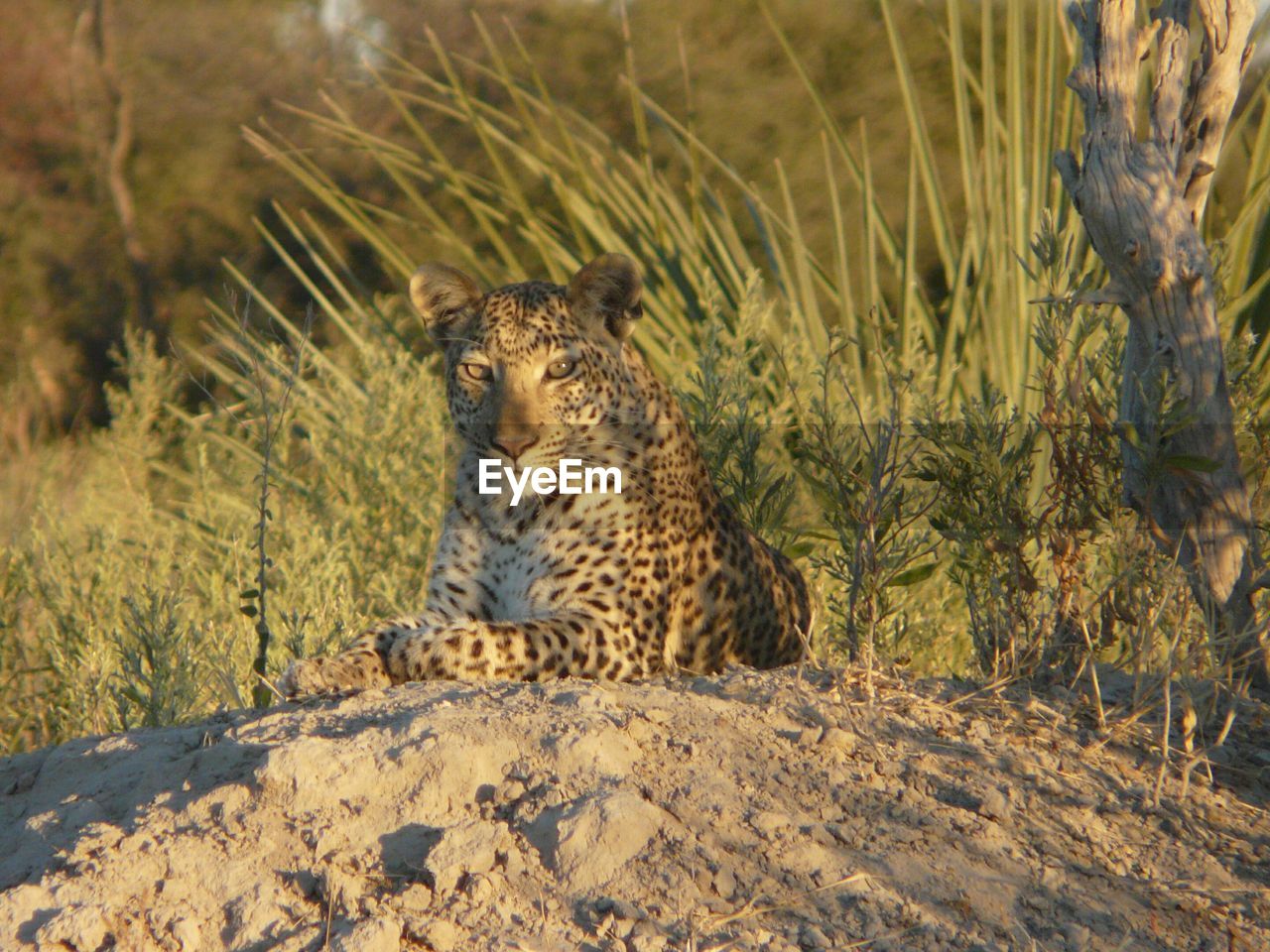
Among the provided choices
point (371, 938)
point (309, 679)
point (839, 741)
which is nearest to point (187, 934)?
point (371, 938)

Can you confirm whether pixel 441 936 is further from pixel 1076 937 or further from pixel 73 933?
pixel 1076 937

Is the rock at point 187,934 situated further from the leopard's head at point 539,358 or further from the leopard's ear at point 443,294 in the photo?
the leopard's ear at point 443,294

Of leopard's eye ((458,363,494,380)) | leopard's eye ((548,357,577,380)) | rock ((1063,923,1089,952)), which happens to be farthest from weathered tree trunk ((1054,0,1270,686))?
leopard's eye ((458,363,494,380))

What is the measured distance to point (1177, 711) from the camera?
3.75 m

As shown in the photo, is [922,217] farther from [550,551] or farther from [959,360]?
[550,551]

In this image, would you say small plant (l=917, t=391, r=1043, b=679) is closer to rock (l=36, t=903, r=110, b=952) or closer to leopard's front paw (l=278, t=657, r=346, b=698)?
leopard's front paw (l=278, t=657, r=346, b=698)

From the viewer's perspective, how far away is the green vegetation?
4051 millimetres

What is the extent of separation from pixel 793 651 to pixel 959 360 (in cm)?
311

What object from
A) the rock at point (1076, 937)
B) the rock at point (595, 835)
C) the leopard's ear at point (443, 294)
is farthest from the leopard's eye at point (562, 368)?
the rock at point (1076, 937)

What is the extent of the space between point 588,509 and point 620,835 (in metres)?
1.85

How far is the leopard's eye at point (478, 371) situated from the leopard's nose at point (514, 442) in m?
0.27

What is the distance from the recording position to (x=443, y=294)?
16.7 ft

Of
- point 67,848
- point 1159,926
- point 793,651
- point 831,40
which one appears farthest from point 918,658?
point 831,40

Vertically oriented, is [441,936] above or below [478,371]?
below
